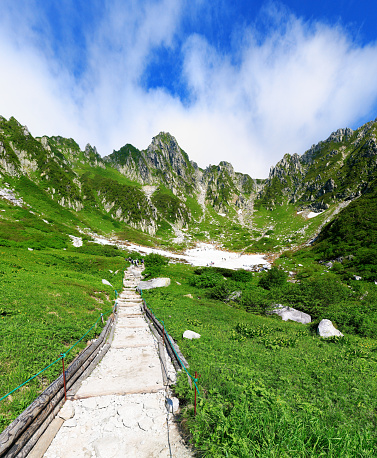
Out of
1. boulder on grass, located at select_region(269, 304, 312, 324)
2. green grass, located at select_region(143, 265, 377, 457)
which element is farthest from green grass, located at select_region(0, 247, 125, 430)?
Result: boulder on grass, located at select_region(269, 304, 312, 324)

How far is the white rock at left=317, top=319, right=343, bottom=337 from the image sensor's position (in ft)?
51.1

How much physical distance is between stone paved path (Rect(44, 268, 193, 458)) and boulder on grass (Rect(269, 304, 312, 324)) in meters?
17.3

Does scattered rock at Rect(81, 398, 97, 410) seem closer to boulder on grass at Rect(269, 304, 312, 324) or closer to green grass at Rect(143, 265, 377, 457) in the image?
green grass at Rect(143, 265, 377, 457)

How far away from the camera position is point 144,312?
65.3 feet

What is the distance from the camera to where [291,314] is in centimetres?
2234

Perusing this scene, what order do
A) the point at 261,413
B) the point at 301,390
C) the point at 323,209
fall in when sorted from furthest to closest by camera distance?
1. the point at 323,209
2. the point at 301,390
3. the point at 261,413

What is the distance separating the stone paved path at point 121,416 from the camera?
5570 mm

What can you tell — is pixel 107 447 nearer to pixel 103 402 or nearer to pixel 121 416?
pixel 121 416

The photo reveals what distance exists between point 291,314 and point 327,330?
6664 millimetres

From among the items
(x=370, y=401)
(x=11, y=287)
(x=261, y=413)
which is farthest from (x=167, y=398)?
(x=11, y=287)

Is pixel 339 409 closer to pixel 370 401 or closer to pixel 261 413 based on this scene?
pixel 370 401

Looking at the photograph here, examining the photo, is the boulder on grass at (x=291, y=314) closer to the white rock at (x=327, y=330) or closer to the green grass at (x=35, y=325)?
the white rock at (x=327, y=330)

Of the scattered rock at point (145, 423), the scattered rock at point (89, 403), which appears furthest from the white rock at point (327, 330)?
the scattered rock at point (89, 403)

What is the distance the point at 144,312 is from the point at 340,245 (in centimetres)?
6867
